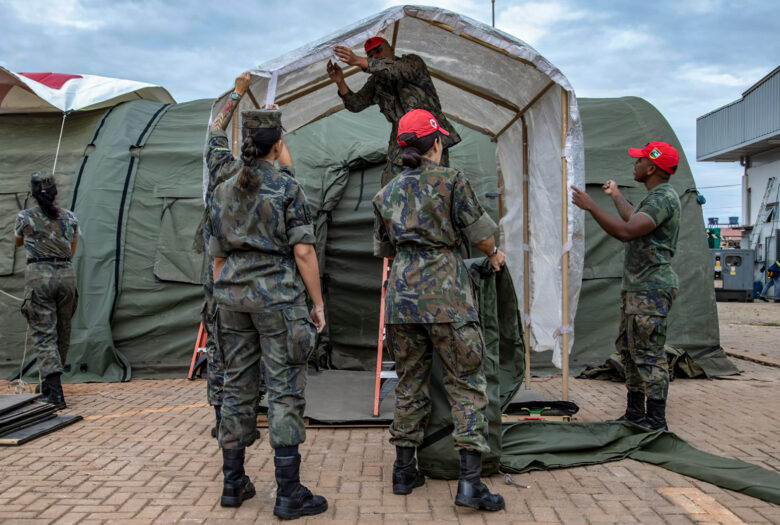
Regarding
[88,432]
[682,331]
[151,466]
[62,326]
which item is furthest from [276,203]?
[682,331]

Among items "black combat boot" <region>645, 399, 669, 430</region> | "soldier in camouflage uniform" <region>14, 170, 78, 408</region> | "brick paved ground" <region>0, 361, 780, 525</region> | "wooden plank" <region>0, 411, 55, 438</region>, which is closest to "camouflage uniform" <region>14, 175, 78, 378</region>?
"soldier in camouflage uniform" <region>14, 170, 78, 408</region>

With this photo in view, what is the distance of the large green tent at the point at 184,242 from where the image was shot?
7.68 metres

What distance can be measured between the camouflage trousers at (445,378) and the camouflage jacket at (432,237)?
0.11 metres

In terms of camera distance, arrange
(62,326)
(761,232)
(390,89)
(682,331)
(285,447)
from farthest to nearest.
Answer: (761,232) < (682,331) < (62,326) < (390,89) < (285,447)

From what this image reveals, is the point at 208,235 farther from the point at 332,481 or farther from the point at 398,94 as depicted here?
the point at 398,94

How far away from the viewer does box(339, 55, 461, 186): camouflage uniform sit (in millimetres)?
5074

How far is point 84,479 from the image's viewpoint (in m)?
4.05

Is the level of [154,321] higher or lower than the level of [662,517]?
higher

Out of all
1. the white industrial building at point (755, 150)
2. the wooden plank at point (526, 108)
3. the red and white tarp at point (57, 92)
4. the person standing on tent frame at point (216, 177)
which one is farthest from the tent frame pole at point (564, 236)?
the white industrial building at point (755, 150)

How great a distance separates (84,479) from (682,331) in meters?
6.34

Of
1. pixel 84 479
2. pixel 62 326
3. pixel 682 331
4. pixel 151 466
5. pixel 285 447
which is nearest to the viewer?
pixel 285 447

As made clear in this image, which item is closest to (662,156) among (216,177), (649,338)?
(649,338)

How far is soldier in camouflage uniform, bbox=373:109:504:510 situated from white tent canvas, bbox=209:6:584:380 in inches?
59.8

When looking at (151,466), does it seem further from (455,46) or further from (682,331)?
(682,331)
